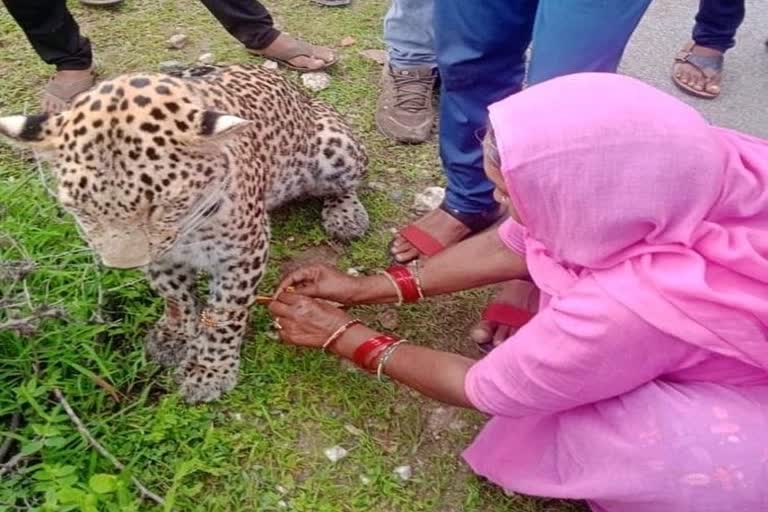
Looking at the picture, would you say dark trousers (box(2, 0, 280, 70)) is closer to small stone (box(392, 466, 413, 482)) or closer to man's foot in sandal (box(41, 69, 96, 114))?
man's foot in sandal (box(41, 69, 96, 114))

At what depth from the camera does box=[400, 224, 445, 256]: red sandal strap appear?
12.8 ft

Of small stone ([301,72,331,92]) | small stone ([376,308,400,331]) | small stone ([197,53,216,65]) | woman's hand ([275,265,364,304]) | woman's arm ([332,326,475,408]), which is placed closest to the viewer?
woman's arm ([332,326,475,408])

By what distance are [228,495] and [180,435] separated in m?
0.29

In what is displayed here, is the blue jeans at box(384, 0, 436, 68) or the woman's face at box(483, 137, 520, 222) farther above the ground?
the woman's face at box(483, 137, 520, 222)

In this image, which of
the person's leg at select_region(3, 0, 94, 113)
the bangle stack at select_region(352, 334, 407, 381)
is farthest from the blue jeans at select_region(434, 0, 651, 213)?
the person's leg at select_region(3, 0, 94, 113)

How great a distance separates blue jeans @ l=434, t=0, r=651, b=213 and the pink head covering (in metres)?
0.14

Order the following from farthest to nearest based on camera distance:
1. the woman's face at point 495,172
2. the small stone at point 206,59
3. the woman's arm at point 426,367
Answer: the small stone at point 206,59 < the woman's arm at point 426,367 < the woman's face at point 495,172

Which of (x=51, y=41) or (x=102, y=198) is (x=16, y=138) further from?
(x=51, y=41)

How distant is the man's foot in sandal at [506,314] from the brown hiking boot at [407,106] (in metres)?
1.29

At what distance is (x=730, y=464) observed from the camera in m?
2.55

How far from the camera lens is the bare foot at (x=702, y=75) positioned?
5133 mm

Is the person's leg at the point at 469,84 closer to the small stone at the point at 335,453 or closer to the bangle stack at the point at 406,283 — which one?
the bangle stack at the point at 406,283

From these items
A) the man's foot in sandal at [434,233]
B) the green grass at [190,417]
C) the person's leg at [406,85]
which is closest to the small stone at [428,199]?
the man's foot in sandal at [434,233]

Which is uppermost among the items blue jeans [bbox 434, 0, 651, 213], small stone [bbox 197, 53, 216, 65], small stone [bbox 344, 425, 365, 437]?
blue jeans [bbox 434, 0, 651, 213]
